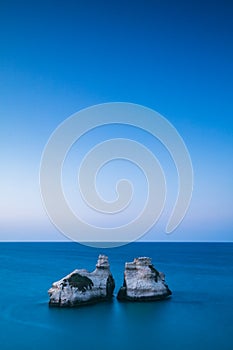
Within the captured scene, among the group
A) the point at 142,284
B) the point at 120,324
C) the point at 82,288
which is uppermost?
the point at 142,284

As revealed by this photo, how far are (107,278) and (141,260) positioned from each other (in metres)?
3.78

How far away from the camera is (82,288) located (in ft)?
121

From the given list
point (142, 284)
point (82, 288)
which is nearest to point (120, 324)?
point (82, 288)

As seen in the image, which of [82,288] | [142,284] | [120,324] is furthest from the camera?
[142,284]

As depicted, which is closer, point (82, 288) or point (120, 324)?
point (120, 324)

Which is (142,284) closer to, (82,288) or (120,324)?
(82,288)

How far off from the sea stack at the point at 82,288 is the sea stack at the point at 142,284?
182 centimetres

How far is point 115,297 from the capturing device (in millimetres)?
40312

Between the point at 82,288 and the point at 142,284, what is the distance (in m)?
5.89

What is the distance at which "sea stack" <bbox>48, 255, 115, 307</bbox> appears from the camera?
119ft

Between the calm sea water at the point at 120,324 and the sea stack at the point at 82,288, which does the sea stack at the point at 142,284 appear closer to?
the calm sea water at the point at 120,324

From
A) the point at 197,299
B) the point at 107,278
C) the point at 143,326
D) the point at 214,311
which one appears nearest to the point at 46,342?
the point at 143,326

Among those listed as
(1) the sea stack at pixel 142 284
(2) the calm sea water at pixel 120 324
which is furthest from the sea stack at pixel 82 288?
(1) the sea stack at pixel 142 284

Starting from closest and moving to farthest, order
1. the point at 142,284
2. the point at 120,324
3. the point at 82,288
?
1. the point at 120,324
2. the point at 82,288
3. the point at 142,284
